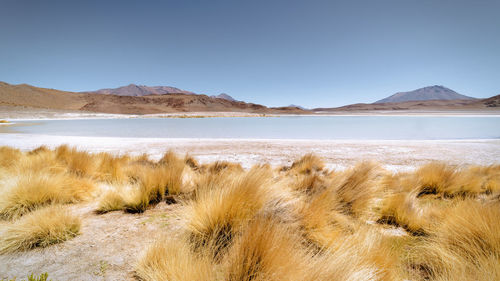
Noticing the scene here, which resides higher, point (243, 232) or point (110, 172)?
point (243, 232)

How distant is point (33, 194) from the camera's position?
214 cm

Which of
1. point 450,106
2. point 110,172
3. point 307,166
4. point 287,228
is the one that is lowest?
point 307,166

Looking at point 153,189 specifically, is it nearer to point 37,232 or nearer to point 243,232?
point 37,232

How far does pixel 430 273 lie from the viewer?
1.37m

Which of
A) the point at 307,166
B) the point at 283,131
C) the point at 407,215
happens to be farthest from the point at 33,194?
the point at 283,131

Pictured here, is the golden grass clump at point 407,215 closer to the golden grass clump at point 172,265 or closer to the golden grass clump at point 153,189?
the golden grass clump at point 172,265

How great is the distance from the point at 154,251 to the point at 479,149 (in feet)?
33.1

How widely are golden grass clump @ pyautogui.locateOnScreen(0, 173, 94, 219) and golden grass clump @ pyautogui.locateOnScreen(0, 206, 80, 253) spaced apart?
1.41 ft

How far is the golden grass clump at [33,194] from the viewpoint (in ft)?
6.57

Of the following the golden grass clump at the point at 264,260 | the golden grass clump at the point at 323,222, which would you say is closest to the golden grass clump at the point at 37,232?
the golden grass clump at the point at 264,260

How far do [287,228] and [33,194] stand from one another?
254cm

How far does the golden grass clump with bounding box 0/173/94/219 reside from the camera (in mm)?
2002

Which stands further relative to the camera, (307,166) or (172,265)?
(307,166)

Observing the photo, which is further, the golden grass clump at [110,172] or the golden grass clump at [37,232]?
the golden grass clump at [110,172]
